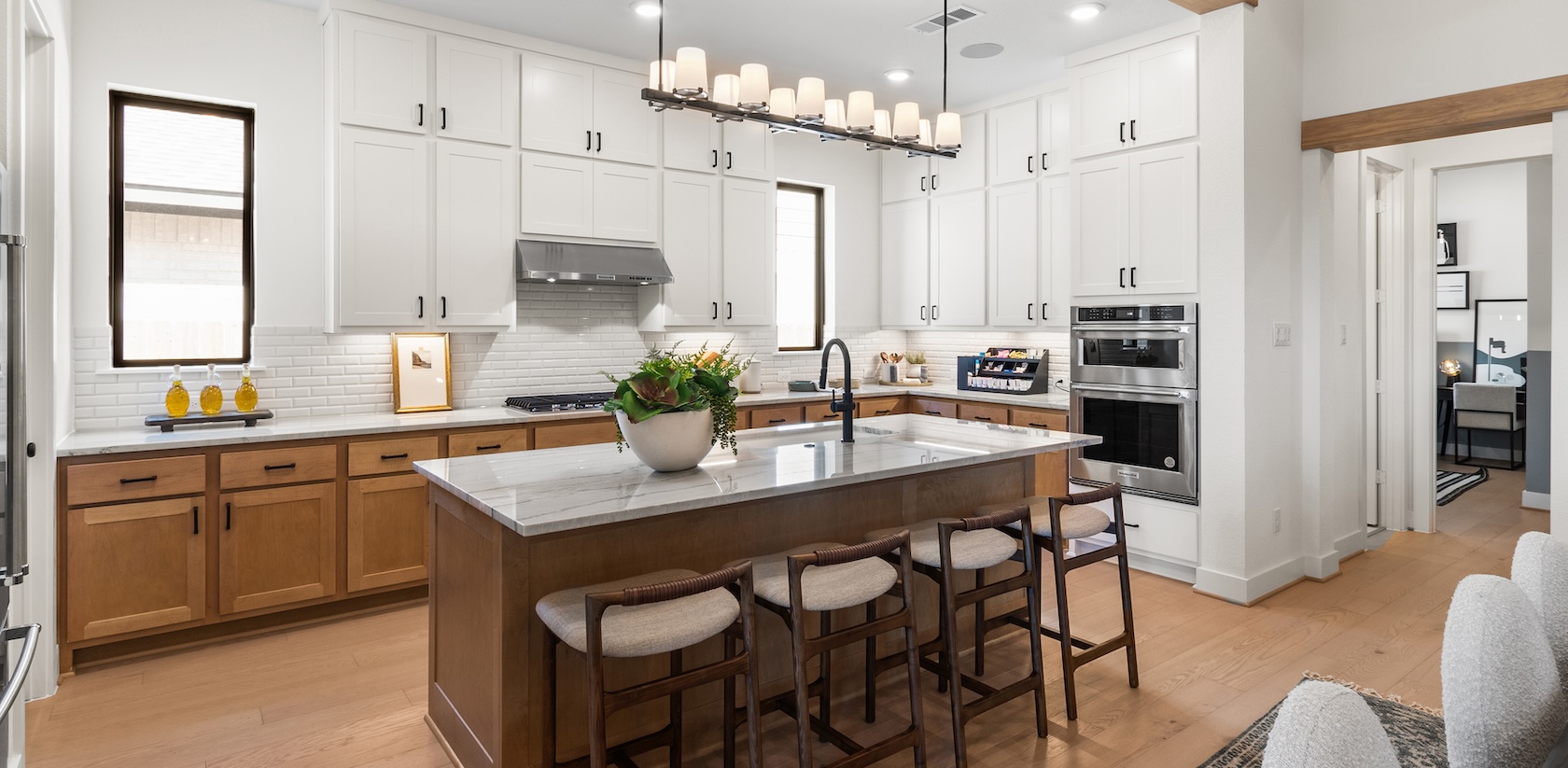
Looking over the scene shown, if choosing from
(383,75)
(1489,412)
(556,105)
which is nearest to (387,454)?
(383,75)

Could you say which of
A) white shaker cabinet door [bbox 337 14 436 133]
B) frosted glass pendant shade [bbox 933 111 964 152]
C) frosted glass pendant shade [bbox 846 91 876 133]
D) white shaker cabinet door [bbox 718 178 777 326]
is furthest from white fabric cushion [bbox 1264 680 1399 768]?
white shaker cabinet door [bbox 718 178 777 326]

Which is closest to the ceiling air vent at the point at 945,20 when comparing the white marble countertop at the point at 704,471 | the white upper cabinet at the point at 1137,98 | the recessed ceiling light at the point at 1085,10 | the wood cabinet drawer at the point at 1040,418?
the recessed ceiling light at the point at 1085,10

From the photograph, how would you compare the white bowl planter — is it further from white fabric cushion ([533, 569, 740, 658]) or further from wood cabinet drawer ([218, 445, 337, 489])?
wood cabinet drawer ([218, 445, 337, 489])

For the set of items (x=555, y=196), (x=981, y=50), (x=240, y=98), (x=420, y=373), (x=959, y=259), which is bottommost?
(x=420, y=373)

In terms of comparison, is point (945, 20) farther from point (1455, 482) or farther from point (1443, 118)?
point (1455, 482)

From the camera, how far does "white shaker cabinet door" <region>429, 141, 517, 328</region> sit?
4.51m

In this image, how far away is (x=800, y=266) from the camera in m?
6.65

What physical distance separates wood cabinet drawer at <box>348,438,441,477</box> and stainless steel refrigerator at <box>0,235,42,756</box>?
1.82m

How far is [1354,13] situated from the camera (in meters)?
4.35

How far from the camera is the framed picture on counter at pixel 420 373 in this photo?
4.57m

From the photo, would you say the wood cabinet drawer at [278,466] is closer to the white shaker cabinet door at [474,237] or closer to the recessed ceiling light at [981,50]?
the white shaker cabinet door at [474,237]

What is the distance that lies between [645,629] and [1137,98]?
13.9ft

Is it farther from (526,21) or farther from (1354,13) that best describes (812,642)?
(1354,13)

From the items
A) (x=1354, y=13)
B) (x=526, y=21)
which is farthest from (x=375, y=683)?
(x=1354, y=13)
